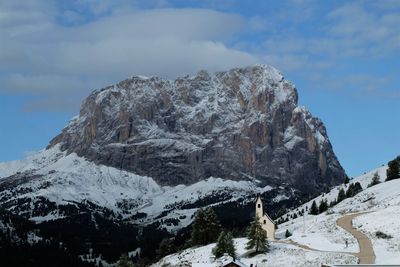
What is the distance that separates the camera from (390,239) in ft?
334

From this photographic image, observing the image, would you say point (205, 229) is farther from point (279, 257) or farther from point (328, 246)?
point (279, 257)

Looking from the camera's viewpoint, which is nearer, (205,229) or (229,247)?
(229,247)

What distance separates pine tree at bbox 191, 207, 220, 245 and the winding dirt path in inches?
883

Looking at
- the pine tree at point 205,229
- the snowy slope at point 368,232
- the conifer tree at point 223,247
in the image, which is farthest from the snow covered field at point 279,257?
the pine tree at point 205,229

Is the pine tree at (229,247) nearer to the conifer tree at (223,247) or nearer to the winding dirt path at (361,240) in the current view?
the conifer tree at (223,247)

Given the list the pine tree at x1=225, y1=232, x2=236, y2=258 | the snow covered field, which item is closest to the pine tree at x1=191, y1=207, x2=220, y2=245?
the snow covered field

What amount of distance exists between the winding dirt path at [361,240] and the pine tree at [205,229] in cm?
2244

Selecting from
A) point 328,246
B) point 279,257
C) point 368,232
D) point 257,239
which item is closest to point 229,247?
point 257,239

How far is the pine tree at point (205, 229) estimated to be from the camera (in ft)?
397

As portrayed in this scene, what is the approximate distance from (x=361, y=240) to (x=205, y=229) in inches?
1155

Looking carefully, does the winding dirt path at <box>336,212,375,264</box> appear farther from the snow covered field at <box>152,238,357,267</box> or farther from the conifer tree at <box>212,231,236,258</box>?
the conifer tree at <box>212,231,236,258</box>

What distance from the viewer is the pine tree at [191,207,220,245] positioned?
397 feet

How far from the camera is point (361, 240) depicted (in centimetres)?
10462

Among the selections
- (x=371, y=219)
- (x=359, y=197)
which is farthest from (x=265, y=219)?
(x=359, y=197)
